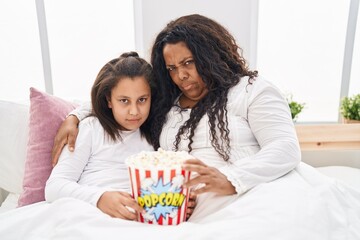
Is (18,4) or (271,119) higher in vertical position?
(18,4)

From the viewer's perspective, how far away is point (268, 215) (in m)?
0.74

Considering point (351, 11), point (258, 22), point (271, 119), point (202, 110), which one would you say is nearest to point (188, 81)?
point (202, 110)

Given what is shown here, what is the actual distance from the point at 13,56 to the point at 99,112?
5.22ft

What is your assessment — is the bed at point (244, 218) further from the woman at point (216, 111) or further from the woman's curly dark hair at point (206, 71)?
the woman's curly dark hair at point (206, 71)

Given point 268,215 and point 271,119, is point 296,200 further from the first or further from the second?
point 271,119

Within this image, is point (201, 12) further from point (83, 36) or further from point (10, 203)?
point (10, 203)

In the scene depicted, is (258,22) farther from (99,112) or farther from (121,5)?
(99,112)

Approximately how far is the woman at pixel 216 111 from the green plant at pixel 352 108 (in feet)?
3.42

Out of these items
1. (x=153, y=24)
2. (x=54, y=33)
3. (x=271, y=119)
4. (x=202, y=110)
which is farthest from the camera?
(x=54, y=33)

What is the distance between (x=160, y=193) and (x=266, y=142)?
1.54ft

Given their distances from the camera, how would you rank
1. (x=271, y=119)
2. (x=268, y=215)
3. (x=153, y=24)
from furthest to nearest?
(x=153, y=24)
(x=271, y=119)
(x=268, y=215)

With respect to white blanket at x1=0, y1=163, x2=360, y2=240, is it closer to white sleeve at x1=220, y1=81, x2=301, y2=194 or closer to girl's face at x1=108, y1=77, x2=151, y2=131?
white sleeve at x1=220, y1=81, x2=301, y2=194

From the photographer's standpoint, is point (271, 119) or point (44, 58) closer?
point (271, 119)

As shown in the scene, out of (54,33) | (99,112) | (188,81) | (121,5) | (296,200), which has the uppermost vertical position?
(121,5)
